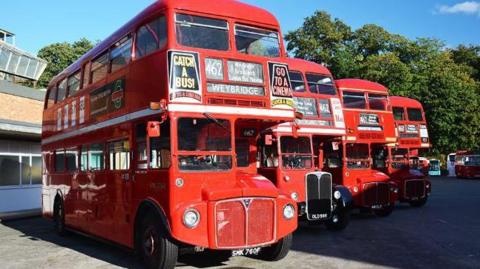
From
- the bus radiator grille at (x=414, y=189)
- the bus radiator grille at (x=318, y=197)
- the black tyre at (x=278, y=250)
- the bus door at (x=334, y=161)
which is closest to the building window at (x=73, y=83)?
the bus radiator grille at (x=318, y=197)

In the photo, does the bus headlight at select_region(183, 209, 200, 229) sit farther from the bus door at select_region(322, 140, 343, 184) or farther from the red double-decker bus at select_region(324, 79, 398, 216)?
the bus door at select_region(322, 140, 343, 184)

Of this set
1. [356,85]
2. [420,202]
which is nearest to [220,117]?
[356,85]

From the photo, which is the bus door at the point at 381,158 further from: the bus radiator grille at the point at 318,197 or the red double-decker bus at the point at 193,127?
the red double-decker bus at the point at 193,127

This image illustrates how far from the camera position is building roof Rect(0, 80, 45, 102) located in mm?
21397

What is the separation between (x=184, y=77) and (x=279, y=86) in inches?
68.8

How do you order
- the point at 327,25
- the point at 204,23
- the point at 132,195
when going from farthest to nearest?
the point at 327,25 → the point at 132,195 → the point at 204,23

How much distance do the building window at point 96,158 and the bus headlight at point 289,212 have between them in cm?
409

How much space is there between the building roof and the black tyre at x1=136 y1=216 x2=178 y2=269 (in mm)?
15077

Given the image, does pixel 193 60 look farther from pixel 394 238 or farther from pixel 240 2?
pixel 394 238

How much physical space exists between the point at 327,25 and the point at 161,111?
3979cm

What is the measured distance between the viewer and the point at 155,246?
8094 mm

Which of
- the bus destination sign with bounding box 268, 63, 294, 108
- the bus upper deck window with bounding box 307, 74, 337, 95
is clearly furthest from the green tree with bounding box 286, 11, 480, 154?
the bus destination sign with bounding box 268, 63, 294, 108

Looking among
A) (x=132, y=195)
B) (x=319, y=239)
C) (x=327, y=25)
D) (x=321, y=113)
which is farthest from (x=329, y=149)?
(x=327, y=25)

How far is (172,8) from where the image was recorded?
822 centimetres
